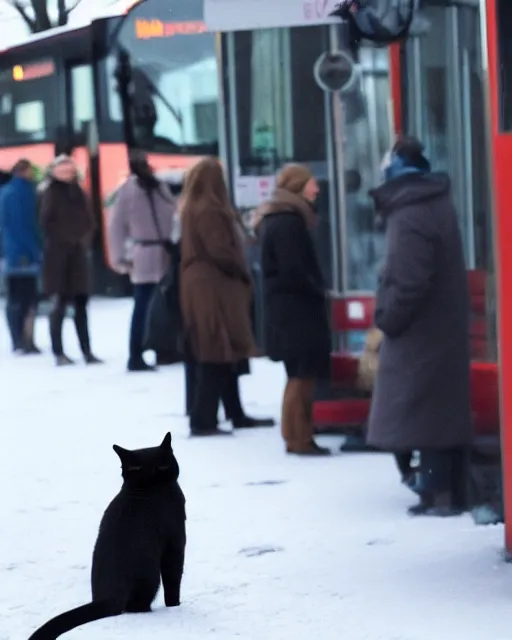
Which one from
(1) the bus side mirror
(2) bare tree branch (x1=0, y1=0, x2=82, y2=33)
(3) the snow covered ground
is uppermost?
(2) bare tree branch (x1=0, y1=0, x2=82, y2=33)

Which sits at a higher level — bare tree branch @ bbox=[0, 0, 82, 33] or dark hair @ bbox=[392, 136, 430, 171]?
bare tree branch @ bbox=[0, 0, 82, 33]

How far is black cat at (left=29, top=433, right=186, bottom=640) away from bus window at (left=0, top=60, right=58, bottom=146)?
57.3 ft

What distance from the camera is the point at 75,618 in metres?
5.12

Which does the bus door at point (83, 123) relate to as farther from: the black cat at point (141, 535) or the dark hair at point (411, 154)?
the black cat at point (141, 535)

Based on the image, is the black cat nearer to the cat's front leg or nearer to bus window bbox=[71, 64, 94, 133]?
the cat's front leg

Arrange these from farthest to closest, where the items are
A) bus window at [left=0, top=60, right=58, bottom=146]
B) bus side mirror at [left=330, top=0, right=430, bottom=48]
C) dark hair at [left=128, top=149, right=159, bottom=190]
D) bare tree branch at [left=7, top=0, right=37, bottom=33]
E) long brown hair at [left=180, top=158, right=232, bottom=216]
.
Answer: bus window at [left=0, top=60, right=58, bottom=146] → dark hair at [left=128, top=149, right=159, bottom=190] → bare tree branch at [left=7, top=0, right=37, bottom=33] → long brown hair at [left=180, top=158, right=232, bottom=216] → bus side mirror at [left=330, top=0, right=430, bottom=48]

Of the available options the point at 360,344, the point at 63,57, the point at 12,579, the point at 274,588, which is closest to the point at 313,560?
the point at 274,588

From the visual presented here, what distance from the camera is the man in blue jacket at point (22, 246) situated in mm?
15531

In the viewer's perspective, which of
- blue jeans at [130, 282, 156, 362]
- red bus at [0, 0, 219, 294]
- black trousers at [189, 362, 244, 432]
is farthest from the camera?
red bus at [0, 0, 219, 294]

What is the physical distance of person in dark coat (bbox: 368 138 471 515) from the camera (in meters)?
7.34

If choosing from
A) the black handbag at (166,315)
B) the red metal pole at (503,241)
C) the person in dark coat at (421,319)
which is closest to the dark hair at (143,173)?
the black handbag at (166,315)

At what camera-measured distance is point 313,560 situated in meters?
6.61

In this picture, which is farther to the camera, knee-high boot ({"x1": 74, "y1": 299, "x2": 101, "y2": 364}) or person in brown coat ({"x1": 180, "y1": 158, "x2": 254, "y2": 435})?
knee-high boot ({"x1": 74, "y1": 299, "x2": 101, "y2": 364})

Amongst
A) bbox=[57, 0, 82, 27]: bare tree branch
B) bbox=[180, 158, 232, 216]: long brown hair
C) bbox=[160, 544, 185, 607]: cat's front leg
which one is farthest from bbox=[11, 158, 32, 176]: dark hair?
bbox=[160, 544, 185, 607]: cat's front leg
